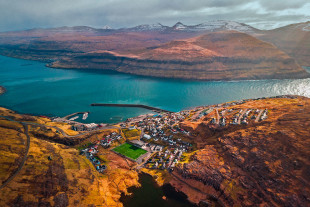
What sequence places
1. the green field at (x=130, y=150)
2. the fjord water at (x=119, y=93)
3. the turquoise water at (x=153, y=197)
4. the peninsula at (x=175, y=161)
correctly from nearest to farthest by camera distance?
1. the peninsula at (x=175, y=161)
2. the turquoise water at (x=153, y=197)
3. the green field at (x=130, y=150)
4. the fjord water at (x=119, y=93)

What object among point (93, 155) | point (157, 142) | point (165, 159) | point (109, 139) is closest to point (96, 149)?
point (93, 155)

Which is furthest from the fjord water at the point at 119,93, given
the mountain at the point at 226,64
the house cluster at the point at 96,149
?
the house cluster at the point at 96,149

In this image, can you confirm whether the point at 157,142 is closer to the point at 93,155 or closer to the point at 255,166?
the point at 93,155

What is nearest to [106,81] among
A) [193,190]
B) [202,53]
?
[202,53]

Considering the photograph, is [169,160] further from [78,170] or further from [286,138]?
[286,138]

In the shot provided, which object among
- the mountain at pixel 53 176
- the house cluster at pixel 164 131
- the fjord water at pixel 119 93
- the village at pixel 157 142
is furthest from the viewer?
the fjord water at pixel 119 93

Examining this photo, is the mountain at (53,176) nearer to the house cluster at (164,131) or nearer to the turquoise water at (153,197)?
the turquoise water at (153,197)
